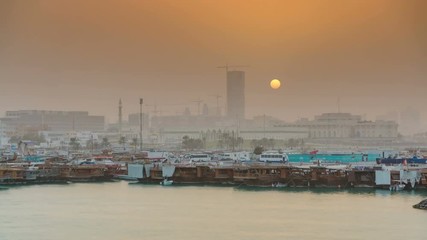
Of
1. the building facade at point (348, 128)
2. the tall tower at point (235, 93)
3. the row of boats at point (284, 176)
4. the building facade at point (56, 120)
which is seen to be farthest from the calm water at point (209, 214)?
the tall tower at point (235, 93)

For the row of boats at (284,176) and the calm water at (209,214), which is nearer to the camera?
the calm water at (209,214)

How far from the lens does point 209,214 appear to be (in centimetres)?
1992

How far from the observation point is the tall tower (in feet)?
438

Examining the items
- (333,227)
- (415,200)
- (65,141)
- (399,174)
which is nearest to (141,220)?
(333,227)

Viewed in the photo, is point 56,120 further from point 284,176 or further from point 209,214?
point 209,214

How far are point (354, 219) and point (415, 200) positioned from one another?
12.6 ft

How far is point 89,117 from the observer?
112062 mm

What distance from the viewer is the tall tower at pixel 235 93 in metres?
134

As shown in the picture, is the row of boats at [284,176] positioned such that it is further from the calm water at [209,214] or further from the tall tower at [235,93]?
the tall tower at [235,93]

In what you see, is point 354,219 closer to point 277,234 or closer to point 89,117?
point 277,234

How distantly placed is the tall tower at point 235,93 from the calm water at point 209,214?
351 ft

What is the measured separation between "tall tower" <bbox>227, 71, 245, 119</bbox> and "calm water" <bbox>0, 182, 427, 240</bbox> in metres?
107

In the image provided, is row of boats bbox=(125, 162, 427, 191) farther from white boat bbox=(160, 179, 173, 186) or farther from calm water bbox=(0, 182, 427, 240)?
calm water bbox=(0, 182, 427, 240)

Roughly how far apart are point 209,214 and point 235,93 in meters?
117
